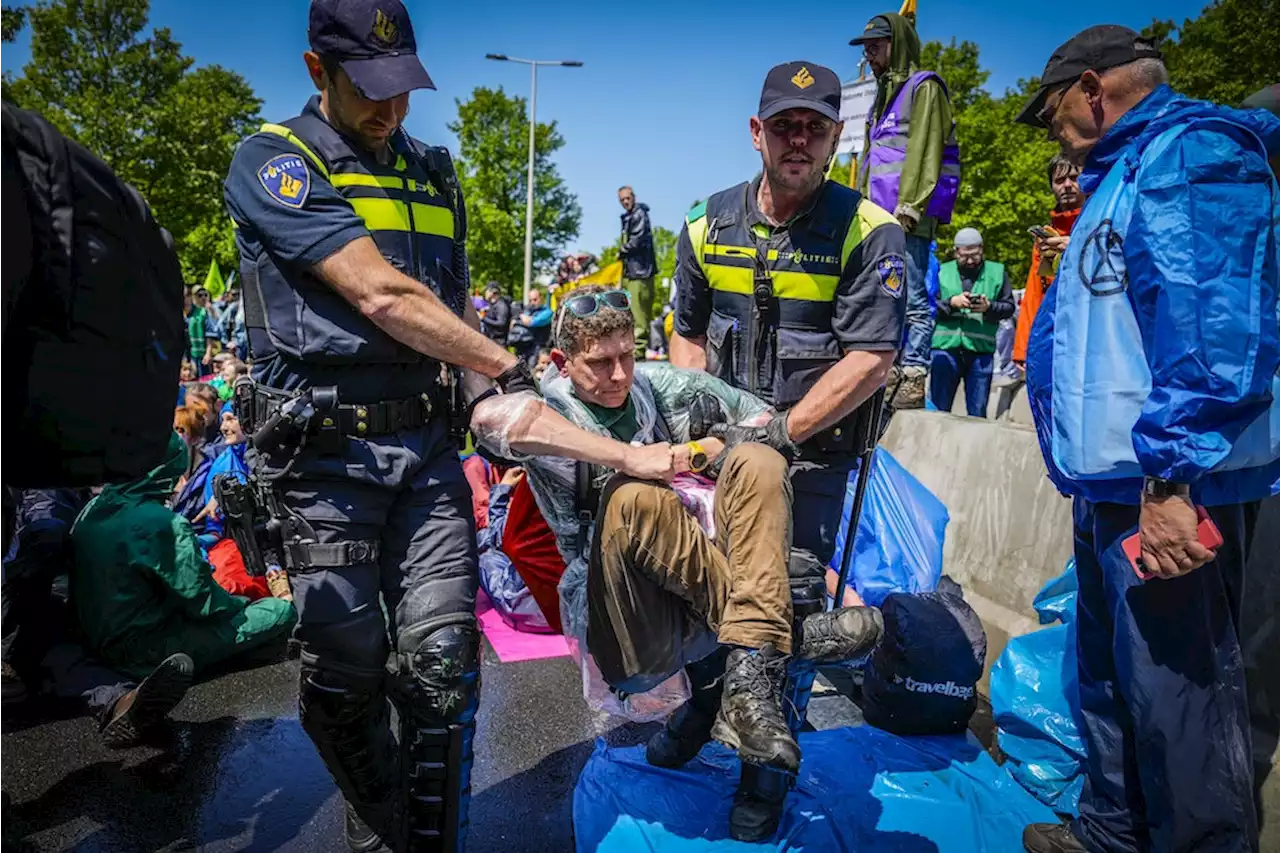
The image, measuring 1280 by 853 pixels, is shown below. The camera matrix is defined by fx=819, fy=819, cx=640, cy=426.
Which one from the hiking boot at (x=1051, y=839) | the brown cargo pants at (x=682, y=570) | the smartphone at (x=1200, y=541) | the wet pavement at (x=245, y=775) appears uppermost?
the smartphone at (x=1200, y=541)

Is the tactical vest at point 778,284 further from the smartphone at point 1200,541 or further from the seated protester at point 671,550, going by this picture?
the smartphone at point 1200,541

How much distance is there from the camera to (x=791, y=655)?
2.39 meters

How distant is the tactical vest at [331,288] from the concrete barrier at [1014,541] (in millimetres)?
2663

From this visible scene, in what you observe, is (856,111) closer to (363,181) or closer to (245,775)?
(363,181)

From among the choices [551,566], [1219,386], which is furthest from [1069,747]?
[551,566]

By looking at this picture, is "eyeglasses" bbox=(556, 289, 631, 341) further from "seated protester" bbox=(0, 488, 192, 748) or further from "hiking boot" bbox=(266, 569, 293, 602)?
"hiking boot" bbox=(266, 569, 293, 602)

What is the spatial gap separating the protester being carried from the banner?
1.31 m

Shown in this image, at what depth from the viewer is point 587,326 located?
258 centimetres

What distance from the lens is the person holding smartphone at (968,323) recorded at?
6109mm

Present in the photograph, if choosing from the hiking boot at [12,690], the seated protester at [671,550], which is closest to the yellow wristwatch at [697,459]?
the seated protester at [671,550]

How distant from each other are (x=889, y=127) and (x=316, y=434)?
13.2ft

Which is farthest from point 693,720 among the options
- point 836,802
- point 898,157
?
point 898,157

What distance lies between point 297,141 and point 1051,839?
2982mm

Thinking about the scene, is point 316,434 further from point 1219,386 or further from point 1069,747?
point 1069,747
